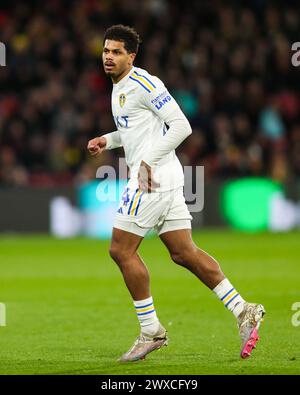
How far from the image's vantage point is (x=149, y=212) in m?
6.96

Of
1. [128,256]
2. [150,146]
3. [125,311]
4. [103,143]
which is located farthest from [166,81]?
[128,256]

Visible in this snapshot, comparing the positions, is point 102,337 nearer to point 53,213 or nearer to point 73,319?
point 73,319

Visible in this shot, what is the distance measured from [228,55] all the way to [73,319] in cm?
1225

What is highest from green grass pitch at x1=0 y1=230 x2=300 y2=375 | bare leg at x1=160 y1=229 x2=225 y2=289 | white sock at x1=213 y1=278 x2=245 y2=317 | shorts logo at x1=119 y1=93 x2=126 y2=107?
shorts logo at x1=119 y1=93 x2=126 y2=107

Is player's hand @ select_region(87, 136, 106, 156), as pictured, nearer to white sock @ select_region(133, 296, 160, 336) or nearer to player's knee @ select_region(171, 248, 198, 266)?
player's knee @ select_region(171, 248, 198, 266)

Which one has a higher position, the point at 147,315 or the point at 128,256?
the point at 128,256

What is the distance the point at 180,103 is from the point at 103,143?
40.9 ft

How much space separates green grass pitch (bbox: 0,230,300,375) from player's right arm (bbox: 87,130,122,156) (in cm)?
142

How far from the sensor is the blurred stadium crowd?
61.1 feet

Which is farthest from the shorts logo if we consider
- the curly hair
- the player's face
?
the curly hair

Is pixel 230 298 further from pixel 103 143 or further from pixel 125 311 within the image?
pixel 125 311

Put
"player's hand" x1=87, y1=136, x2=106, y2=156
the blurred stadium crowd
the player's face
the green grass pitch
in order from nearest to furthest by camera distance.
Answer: the green grass pitch → the player's face → "player's hand" x1=87, y1=136, x2=106, y2=156 → the blurred stadium crowd

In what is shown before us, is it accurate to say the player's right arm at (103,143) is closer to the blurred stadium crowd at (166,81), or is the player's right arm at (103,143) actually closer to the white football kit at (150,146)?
the white football kit at (150,146)

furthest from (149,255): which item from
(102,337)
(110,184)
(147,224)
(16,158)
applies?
(147,224)
